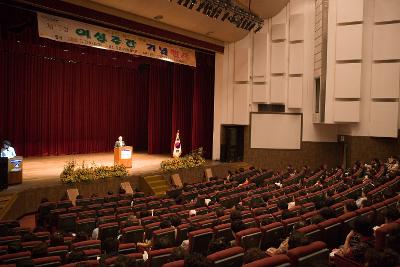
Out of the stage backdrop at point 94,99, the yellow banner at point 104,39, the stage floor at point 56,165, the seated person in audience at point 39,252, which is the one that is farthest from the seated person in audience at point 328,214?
the stage backdrop at point 94,99

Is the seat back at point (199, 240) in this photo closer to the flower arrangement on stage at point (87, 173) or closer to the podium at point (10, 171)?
the podium at point (10, 171)

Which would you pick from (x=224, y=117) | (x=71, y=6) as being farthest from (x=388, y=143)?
(x=71, y=6)

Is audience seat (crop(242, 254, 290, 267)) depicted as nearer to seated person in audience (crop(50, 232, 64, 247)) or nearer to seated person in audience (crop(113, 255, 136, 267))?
seated person in audience (crop(113, 255, 136, 267))

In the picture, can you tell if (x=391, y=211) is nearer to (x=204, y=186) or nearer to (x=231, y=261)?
(x=231, y=261)

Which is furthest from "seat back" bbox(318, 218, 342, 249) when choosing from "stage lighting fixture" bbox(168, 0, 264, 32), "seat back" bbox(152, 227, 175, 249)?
"stage lighting fixture" bbox(168, 0, 264, 32)

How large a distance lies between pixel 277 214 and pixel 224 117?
996 centimetres

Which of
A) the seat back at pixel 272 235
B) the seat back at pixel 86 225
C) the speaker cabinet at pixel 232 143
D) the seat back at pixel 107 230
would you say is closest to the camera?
the seat back at pixel 272 235

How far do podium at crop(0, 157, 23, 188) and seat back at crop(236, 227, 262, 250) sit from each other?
6.80m

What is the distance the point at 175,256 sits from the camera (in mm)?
3393

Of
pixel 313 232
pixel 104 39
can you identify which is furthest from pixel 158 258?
pixel 104 39

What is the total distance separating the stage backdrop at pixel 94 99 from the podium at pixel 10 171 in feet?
12.6

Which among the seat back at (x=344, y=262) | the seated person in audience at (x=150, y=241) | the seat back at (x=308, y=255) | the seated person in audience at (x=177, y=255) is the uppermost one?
the seat back at (x=308, y=255)

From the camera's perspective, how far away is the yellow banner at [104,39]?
378 inches

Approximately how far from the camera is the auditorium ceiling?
10509 millimetres
